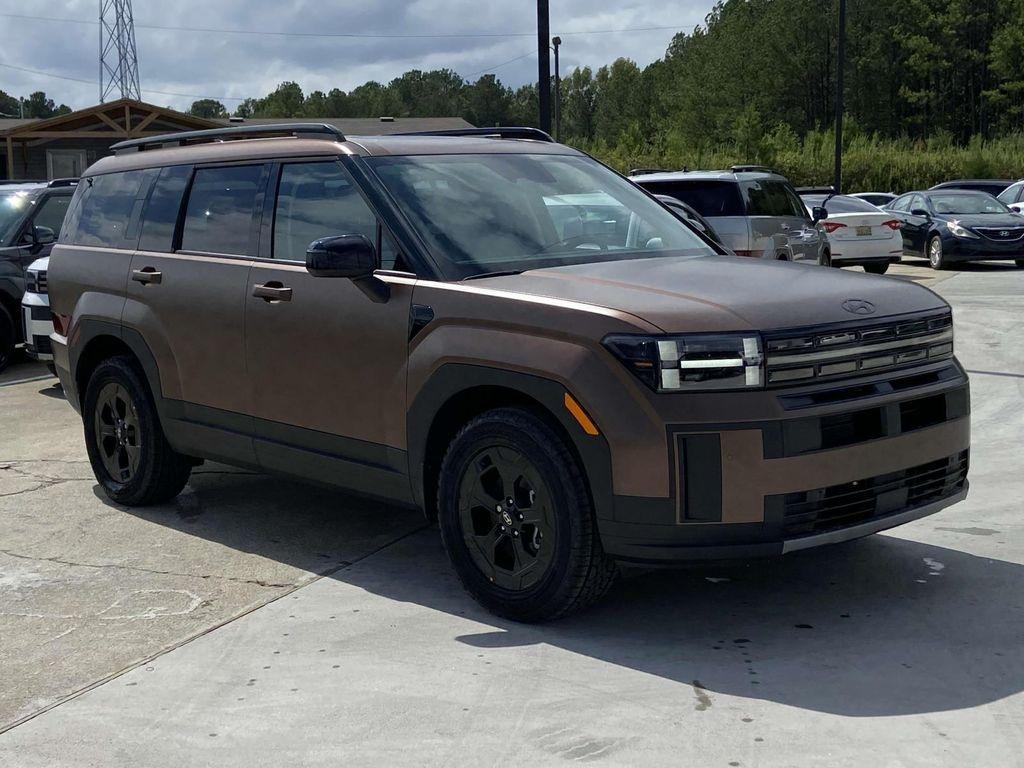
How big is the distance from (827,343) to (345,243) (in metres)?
1.91

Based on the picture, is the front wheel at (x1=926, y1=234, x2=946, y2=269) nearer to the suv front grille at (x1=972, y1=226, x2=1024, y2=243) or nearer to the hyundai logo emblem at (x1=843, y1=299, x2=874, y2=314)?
the suv front grille at (x1=972, y1=226, x2=1024, y2=243)

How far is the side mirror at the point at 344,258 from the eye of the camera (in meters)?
5.27

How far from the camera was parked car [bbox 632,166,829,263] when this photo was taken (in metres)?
14.3

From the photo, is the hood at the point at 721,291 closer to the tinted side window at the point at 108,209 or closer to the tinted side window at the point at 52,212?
the tinted side window at the point at 108,209

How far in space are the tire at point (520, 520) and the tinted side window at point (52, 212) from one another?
9797mm

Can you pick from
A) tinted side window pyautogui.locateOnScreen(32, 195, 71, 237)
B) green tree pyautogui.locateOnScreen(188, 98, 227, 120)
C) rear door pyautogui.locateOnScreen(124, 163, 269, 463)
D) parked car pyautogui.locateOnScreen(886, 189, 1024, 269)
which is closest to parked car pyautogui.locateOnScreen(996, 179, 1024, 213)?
parked car pyautogui.locateOnScreen(886, 189, 1024, 269)

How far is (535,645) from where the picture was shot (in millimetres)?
4801

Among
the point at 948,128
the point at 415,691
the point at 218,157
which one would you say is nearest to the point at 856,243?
the point at 218,157

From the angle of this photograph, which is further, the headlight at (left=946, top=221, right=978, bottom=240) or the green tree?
the green tree

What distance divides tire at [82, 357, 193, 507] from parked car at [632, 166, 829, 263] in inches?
328

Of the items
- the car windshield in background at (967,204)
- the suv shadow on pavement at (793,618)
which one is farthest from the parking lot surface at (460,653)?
the car windshield in background at (967,204)

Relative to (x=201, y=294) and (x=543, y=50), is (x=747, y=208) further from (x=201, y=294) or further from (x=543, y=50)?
(x=201, y=294)

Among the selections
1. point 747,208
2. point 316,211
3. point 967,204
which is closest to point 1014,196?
point 967,204

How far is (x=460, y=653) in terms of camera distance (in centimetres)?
473
